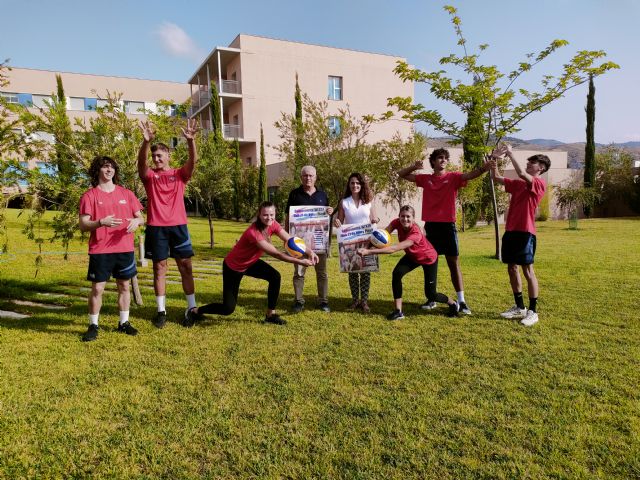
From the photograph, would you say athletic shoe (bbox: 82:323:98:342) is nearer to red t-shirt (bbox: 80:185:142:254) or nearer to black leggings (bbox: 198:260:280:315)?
red t-shirt (bbox: 80:185:142:254)

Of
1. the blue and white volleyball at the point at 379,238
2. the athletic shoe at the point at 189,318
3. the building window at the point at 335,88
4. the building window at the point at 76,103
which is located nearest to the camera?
the athletic shoe at the point at 189,318

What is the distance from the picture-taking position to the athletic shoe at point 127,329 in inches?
193

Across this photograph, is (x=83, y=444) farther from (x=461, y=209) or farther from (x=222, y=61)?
(x=222, y=61)

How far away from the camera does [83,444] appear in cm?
275

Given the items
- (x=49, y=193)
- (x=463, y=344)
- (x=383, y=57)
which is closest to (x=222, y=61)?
(x=383, y=57)

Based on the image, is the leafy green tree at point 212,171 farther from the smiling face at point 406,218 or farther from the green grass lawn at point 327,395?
the smiling face at point 406,218

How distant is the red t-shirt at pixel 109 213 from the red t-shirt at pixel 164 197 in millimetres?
261

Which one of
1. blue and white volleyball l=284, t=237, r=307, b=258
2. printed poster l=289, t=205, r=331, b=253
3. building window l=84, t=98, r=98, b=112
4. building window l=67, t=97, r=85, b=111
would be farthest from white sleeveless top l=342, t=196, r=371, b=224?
building window l=67, t=97, r=85, b=111

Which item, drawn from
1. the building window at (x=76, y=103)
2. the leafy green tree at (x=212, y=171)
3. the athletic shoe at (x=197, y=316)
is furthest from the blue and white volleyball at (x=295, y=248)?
the building window at (x=76, y=103)

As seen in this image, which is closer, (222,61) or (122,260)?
(122,260)

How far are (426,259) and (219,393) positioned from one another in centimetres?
336

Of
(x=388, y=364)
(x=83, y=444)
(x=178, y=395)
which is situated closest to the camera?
(x=83, y=444)

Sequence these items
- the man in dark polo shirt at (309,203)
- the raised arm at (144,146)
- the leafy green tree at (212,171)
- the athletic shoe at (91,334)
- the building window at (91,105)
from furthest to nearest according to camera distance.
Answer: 1. the leafy green tree at (212,171)
2. the building window at (91,105)
3. the man in dark polo shirt at (309,203)
4. the raised arm at (144,146)
5. the athletic shoe at (91,334)

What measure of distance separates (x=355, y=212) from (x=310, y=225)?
2.18 feet
